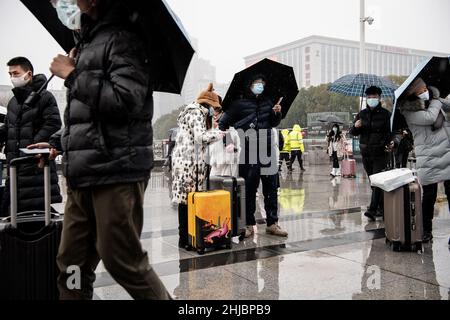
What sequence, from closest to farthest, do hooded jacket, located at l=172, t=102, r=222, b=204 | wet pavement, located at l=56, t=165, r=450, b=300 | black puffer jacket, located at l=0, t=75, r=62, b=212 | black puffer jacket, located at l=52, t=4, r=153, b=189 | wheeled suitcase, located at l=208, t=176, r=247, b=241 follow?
1. black puffer jacket, located at l=52, t=4, r=153, b=189
2. wet pavement, located at l=56, t=165, r=450, b=300
3. black puffer jacket, located at l=0, t=75, r=62, b=212
4. hooded jacket, located at l=172, t=102, r=222, b=204
5. wheeled suitcase, located at l=208, t=176, r=247, b=241

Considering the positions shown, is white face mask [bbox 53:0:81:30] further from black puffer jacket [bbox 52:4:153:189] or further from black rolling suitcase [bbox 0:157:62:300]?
black rolling suitcase [bbox 0:157:62:300]

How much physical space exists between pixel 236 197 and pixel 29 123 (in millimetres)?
2417

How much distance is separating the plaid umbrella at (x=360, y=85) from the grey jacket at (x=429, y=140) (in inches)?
126

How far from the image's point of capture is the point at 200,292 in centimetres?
372

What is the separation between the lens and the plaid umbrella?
8.30m

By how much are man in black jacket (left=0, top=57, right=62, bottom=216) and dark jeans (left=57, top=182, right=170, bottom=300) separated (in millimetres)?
2039

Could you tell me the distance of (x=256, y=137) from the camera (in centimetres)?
571

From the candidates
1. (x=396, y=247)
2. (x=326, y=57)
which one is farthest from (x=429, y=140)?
(x=326, y=57)

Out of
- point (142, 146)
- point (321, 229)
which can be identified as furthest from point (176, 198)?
point (142, 146)

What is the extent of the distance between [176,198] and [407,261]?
2528 mm

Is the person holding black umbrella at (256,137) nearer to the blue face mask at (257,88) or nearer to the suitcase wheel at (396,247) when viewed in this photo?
the blue face mask at (257,88)

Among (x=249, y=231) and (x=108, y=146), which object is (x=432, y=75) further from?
(x=108, y=146)

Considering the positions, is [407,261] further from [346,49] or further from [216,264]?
[346,49]

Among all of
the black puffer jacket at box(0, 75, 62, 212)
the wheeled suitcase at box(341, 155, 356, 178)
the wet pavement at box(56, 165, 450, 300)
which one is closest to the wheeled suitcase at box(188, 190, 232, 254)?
the wet pavement at box(56, 165, 450, 300)
